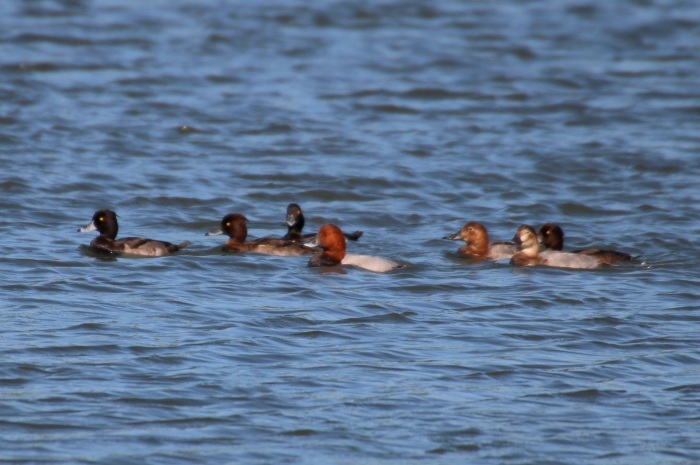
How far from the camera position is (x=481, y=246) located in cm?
1287

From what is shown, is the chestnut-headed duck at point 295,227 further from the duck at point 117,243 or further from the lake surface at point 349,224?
the duck at point 117,243

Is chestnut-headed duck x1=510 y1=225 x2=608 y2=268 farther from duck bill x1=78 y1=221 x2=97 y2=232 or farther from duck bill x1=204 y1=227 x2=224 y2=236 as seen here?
duck bill x1=78 y1=221 x2=97 y2=232

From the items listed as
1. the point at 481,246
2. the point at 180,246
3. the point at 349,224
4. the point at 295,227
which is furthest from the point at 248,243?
the point at 481,246

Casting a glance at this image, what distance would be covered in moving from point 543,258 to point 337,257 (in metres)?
2.04

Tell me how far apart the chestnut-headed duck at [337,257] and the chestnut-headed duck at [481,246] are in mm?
1091

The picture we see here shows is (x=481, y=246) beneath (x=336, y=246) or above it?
beneath

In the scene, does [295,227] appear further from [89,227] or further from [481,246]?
[89,227]

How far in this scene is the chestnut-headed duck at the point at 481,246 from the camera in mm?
12820

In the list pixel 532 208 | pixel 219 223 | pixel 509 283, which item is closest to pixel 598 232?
pixel 532 208

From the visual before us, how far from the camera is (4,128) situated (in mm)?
18672

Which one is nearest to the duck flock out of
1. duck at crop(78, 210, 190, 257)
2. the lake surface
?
duck at crop(78, 210, 190, 257)

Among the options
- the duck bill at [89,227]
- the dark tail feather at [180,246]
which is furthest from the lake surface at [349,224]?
the duck bill at [89,227]

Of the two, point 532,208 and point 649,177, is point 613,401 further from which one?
point 649,177

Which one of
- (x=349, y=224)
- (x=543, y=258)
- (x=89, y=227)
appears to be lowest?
(x=543, y=258)
